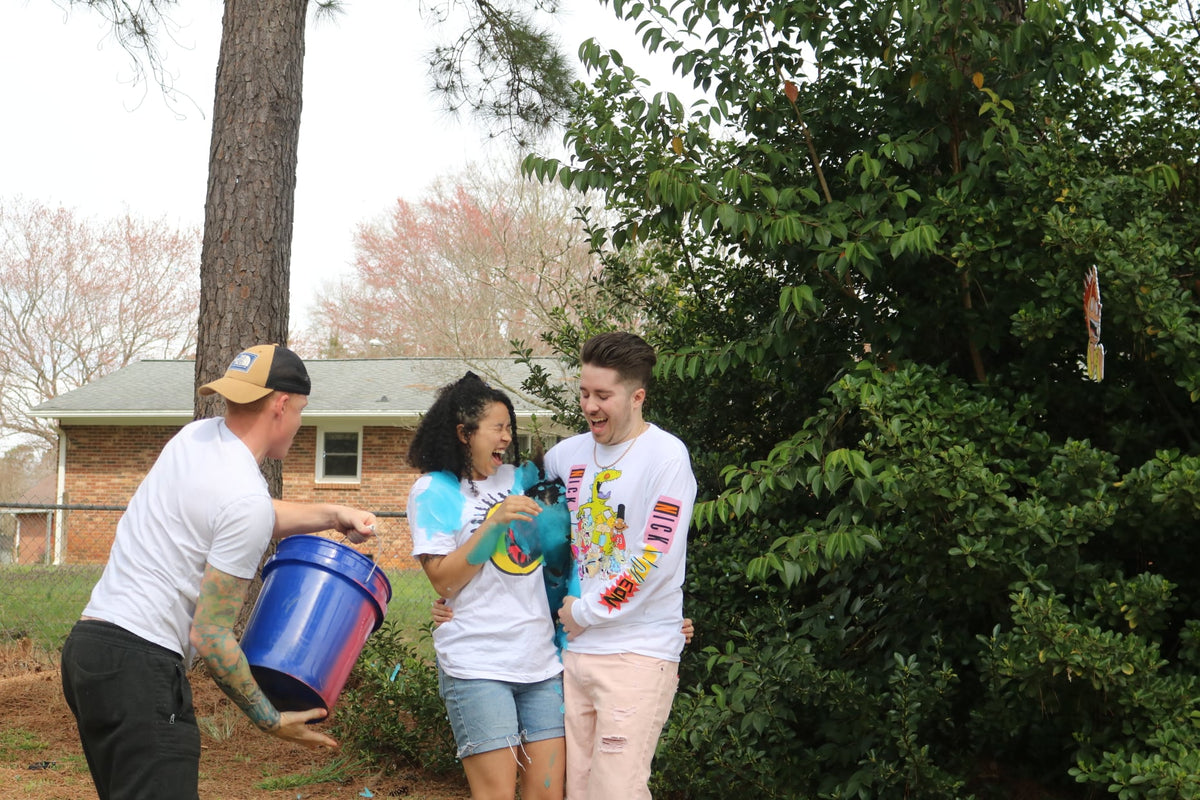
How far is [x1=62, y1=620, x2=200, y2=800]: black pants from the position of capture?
8.31 ft

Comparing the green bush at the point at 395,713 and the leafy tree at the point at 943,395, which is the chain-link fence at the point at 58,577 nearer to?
the green bush at the point at 395,713

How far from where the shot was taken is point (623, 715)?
296 cm

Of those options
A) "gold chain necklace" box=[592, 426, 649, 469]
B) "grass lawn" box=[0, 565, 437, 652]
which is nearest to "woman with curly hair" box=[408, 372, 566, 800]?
"gold chain necklace" box=[592, 426, 649, 469]

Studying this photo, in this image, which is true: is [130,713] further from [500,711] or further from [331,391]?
[331,391]

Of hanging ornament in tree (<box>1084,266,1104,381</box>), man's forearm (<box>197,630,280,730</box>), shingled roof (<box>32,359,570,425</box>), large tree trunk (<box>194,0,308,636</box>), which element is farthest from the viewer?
shingled roof (<box>32,359,570,425</box>)

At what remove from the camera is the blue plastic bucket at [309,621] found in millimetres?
2838

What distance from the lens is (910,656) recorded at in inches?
158

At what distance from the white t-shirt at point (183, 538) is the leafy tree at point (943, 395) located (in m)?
1.65

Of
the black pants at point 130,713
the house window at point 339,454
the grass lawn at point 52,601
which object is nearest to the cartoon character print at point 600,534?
the black pants at point 130,713

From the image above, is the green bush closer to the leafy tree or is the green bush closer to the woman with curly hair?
the leafy tree

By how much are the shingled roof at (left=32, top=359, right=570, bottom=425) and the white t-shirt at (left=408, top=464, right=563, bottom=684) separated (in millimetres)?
15014

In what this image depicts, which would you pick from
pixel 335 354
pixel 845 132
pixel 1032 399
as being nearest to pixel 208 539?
pixel 1032 399

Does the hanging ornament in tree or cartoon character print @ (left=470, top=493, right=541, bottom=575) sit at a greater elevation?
the hanging ornament in tree

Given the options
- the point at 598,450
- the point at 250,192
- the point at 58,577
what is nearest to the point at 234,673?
the point at 598,450
